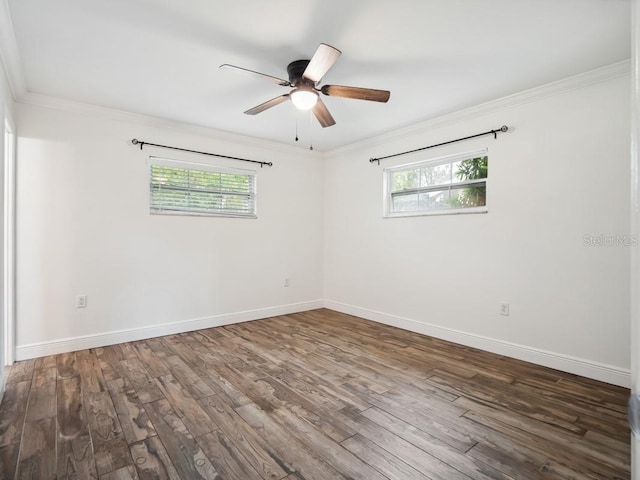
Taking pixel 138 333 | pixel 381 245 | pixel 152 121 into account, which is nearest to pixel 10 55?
pixel 152 121

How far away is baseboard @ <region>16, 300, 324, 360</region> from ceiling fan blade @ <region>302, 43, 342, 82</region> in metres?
A: 3.06

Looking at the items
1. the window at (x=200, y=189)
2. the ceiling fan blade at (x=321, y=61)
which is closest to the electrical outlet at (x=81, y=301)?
the window at (x=200, y=189)

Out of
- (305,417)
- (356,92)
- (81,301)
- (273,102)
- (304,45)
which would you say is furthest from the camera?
(81,301)

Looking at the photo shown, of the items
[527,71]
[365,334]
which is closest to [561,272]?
[527,71]

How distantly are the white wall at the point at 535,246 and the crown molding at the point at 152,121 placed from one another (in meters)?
1.65

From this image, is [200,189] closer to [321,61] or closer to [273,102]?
[273,102]

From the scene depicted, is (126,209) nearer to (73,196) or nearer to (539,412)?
(73,196)

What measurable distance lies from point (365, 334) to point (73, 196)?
3387 mm

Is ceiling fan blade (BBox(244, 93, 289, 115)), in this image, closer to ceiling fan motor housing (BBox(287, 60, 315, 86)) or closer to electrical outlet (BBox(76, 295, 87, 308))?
ceiling fan motor housing (BBox(287, 60, 315, 86))

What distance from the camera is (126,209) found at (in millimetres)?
3523

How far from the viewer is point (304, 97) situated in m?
2.47

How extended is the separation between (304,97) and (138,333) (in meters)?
3.00

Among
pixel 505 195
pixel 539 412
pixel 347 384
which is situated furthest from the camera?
pixel 505 195

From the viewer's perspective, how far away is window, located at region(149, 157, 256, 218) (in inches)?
147
